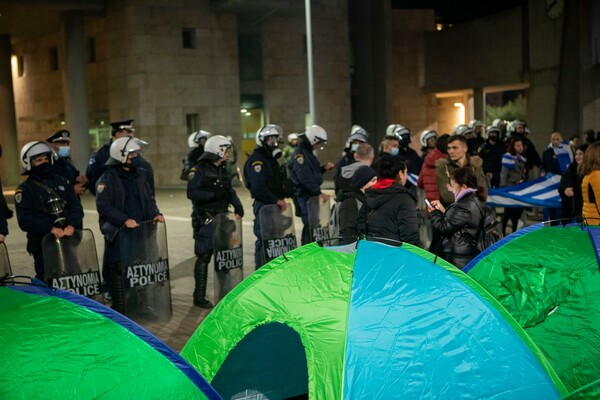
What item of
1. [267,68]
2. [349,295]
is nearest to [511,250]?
[349,295]

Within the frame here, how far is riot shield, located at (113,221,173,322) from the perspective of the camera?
8.98 metres

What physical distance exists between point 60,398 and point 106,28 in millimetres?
32552

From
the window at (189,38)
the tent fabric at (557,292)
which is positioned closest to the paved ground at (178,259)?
the tent fabric at (557,292)

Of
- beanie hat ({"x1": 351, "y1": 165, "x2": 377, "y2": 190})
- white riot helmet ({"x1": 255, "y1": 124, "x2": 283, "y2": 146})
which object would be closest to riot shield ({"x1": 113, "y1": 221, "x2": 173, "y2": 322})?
beanie hat ({"x1": 351, "y1": 165, "x2": 377, "y2": 190})

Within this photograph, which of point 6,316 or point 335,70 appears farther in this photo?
point 335,70

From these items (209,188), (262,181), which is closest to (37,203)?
(209,188)

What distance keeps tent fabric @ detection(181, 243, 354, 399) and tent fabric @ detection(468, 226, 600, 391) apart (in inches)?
62.3

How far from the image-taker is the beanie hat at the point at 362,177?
8.84 m

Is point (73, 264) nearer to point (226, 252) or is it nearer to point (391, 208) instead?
point (226, 252)

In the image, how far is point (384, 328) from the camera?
4.98 metres

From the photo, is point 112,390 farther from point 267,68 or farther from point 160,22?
point 267,68

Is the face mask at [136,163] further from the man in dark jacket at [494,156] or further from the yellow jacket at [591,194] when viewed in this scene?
the man in dark jacket at [494,156]

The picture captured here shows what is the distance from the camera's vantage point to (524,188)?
13945 millimetres

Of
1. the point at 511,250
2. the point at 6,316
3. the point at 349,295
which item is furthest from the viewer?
the point at 511,250
